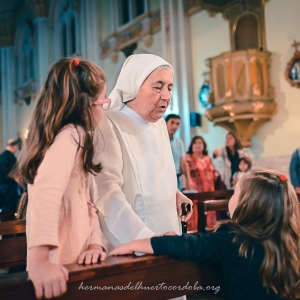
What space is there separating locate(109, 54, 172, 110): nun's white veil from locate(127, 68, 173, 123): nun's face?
27mm

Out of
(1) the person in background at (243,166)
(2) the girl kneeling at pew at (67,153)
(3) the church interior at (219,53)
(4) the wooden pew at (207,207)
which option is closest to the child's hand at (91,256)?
(2) the girl kneeling at pew at (67,153)

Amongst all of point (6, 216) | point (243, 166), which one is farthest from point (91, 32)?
point (6, 216)

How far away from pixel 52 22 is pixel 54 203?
15.5 metres

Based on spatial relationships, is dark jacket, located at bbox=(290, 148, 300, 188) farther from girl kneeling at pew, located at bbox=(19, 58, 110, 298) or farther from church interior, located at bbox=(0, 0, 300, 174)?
girl kneeling at pew, located at bbox=(19, 58, 110, 298)

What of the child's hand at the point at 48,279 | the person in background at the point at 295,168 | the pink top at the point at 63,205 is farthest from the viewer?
the person in background at the point at 295,168

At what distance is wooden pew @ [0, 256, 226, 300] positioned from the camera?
1268mm

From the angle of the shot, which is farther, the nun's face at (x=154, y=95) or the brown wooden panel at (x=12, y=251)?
the brown wooden panel at (x=12, y=251)

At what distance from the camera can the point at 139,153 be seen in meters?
2.13

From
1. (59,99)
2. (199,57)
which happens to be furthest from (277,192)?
(199,57)

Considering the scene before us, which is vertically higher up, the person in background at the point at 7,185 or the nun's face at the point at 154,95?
the nun's face at the point at 154,95

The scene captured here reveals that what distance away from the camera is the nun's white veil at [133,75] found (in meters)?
2.17

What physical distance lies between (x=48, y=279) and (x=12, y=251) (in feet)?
4.62

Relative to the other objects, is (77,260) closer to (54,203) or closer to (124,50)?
(54,203)

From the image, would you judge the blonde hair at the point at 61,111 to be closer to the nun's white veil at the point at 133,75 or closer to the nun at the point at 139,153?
the nun at the point at 139,153
